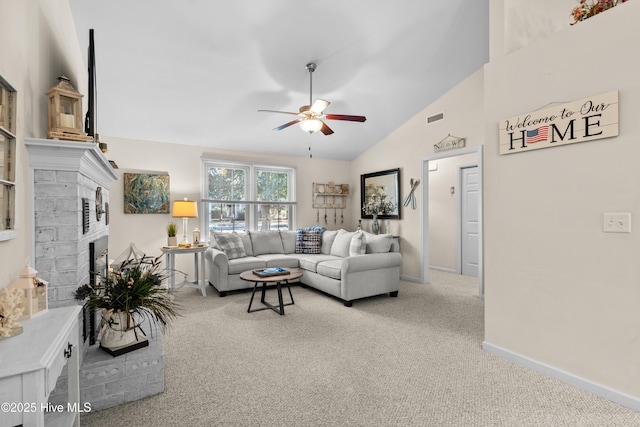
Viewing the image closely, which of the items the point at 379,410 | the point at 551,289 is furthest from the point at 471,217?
the point at 379,410

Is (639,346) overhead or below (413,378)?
overhead

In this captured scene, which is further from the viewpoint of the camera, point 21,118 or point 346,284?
point 346,284

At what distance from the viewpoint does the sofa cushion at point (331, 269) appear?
13.5 ft

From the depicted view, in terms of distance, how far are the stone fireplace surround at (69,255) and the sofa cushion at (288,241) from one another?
3.61m

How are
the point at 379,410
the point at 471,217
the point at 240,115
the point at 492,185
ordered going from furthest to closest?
1. the point at 471,217
2. the point at 240,115
3. the point at 492,185
4. the point at 379,410

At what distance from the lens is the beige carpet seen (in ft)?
5.99

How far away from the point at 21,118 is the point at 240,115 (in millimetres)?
3101

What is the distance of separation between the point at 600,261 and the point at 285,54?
3272mm

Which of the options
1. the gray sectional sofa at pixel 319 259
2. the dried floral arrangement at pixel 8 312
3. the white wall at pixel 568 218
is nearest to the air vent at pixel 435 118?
the gray sectional sofa at pixel 319 259

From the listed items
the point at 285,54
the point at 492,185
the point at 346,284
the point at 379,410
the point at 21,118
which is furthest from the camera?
the point at 346,284

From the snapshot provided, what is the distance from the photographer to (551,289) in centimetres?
231

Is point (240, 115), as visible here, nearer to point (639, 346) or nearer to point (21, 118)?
point (21, 118)

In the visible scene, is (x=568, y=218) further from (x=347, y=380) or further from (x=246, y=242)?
(x=246, y=242)


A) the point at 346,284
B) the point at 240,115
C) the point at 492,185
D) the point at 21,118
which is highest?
the point at 240,115
